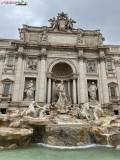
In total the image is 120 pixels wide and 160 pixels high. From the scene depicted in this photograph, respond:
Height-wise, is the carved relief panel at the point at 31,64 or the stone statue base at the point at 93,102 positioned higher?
the carved relief panel at the point at 31,64

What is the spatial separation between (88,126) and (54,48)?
1454 cm

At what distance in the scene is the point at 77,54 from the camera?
2056cm

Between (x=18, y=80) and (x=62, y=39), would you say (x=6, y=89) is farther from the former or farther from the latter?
(x=62, y=39)

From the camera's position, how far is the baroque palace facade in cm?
1777

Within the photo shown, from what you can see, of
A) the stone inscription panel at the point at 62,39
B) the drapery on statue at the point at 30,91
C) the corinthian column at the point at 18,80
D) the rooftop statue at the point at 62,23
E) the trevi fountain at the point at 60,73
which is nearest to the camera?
the trevi fountain at the point at 60,73

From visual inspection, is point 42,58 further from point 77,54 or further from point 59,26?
point 59,26

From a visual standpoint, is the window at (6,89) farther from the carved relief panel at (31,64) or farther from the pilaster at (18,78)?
the carved relief panel at (31,64)

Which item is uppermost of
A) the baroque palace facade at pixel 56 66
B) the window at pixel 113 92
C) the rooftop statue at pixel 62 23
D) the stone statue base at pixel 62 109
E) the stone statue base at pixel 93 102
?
the rooftop statue at pixel 62 23

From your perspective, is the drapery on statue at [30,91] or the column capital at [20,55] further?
the column capital at [20,55]

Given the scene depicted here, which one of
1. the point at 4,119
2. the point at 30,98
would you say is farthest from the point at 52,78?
the point at 4,119

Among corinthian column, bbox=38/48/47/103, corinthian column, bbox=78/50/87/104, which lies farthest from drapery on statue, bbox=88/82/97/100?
corinthian column, bbox=38/48/47/103

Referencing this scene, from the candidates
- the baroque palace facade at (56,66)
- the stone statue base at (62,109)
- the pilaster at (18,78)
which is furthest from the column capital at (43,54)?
the stone statue base at (62,109)

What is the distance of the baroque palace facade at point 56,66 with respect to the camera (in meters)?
17.8

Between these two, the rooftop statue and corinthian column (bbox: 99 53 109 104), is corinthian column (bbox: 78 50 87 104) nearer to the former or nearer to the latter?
corinthian column (bbox: 99 53 109 104)
